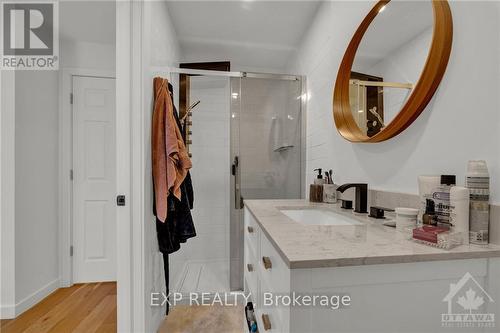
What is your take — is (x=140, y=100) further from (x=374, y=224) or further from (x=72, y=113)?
(x=72, y=113)

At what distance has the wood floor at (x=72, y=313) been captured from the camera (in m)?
1.64

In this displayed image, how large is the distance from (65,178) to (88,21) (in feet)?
4.71

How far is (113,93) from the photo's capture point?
2367mm

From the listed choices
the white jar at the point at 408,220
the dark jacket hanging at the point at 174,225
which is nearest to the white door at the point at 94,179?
the dark jacket hanging at the point at 174,225

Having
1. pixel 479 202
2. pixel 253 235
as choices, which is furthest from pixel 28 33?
pixel 479 202

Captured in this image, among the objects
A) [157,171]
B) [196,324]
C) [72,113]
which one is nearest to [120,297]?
[196,324]

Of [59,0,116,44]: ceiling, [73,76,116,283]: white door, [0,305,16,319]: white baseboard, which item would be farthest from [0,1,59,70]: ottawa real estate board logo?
[0,305,16,319]: white baseboard

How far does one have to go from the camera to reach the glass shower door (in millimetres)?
2135

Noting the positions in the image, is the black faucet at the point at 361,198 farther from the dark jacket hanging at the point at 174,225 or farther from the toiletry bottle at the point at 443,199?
the dark jacket hanging at the point at 174,225

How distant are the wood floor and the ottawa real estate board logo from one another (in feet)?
6.15

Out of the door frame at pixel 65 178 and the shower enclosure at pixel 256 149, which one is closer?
the shower enclosure at pixel 256 149

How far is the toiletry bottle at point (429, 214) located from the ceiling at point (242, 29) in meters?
1.77

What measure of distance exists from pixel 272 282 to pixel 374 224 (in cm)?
44

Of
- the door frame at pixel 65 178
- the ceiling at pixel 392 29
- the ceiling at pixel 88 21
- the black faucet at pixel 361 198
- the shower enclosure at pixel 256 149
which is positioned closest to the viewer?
the ceiling at pixel 392 29
